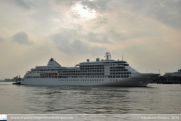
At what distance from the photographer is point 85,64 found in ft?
265

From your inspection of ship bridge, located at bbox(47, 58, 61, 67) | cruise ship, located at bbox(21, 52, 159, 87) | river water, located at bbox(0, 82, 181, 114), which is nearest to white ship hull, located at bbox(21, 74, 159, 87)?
Answer: cruise ship, located at bbox(21, 52, 159, 87)

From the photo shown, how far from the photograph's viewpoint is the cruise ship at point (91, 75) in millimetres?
69438

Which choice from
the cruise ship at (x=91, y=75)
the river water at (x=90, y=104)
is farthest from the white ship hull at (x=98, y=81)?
the river water at (x=90, y=104)

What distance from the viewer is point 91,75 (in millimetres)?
77938

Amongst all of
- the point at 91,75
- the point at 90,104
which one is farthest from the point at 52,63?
the point at 90,104

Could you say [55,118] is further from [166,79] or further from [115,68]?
[166,79]

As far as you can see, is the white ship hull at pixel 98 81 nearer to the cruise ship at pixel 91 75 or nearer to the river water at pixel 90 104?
the cruise ship at pixel 91 75

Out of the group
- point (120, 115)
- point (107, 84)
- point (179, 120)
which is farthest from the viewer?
point (107, 84)

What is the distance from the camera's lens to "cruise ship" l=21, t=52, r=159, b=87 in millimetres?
69438

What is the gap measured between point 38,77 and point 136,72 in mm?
45114

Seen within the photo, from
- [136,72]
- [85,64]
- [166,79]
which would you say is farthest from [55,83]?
[166,79]

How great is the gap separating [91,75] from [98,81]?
5.00 meters

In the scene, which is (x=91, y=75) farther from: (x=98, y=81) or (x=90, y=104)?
(x=90, y=104)

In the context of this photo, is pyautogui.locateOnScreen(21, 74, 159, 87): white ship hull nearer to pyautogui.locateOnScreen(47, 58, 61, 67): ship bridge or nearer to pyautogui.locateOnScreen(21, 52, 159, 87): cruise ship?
pyautogui.locateOnScreen(21, 52, 159, 87): cruise ship
